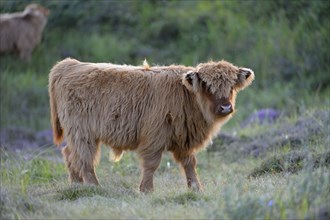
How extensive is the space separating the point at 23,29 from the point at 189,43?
4.15 m

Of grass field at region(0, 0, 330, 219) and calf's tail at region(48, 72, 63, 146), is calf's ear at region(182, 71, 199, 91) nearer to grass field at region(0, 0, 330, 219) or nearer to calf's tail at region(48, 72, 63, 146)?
grass field at region(0, 0, 330, 219)

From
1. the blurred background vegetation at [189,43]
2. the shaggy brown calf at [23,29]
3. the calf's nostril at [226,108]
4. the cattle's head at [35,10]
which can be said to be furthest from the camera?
the cattle's head at [35,10]

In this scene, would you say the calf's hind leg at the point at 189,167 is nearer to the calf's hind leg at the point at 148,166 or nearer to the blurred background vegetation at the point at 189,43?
the calf's hind leg at the point at 148,166

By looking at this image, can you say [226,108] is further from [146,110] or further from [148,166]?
[148,166]

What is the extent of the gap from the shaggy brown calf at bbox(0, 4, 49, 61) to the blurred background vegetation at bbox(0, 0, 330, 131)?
401 millimetres

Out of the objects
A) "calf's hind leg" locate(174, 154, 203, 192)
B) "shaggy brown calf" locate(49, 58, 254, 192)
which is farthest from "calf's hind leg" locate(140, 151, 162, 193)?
"calf's hind leg" locate(174, 154, 203, 192)

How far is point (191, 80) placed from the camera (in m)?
9.07

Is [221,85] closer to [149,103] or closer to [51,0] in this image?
[149,103]

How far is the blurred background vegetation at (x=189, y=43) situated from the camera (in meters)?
17.0

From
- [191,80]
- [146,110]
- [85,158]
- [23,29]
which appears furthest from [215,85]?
[23,29]

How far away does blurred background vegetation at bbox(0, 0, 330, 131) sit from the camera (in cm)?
1698

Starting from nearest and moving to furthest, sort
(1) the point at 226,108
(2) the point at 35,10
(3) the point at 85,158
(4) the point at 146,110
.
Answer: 1. (1) the point at 226,108
2. (4) the point at 146,110
3. (3) the point at 85,158
4. (2) the point at 35,10

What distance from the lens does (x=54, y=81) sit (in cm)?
992

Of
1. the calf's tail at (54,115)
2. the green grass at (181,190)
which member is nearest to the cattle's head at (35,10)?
the green grass at (181,190)
